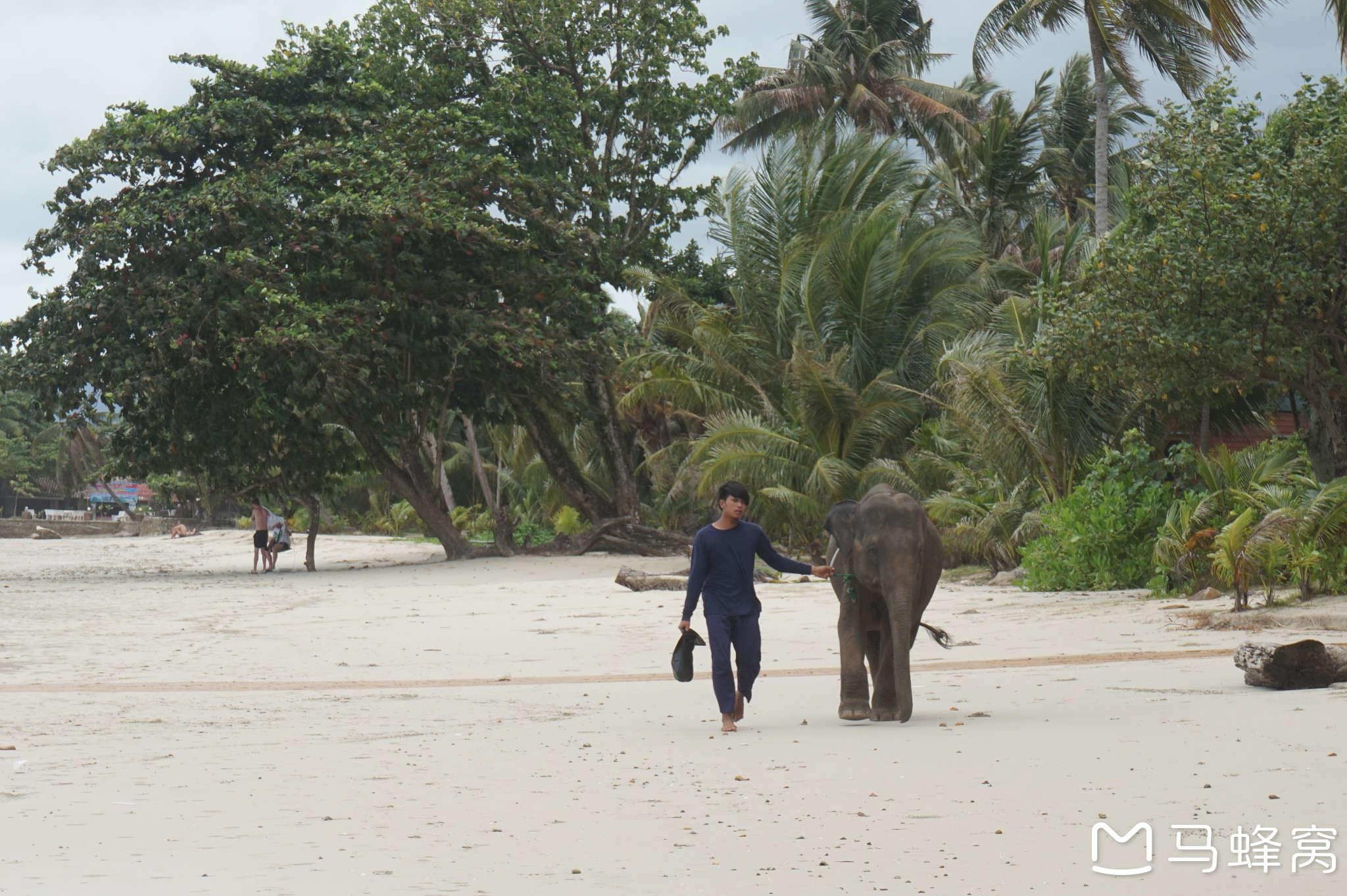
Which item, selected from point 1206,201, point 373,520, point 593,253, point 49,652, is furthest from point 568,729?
point 373,520

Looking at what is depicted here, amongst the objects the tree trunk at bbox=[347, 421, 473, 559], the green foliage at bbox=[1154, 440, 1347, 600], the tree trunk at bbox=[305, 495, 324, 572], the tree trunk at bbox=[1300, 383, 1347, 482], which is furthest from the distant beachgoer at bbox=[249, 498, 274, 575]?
the tree trunk at bbox=[1300, 383, 1347, 482]

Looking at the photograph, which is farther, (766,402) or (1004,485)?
(766,402)

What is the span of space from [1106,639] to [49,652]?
907 centimetres

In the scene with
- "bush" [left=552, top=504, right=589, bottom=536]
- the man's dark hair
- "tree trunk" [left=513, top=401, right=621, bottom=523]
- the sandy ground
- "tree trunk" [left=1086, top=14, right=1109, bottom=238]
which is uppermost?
"tree trunk" [left=1086, top=14, right=1109, bottom=238]

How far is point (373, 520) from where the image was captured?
54.0 m

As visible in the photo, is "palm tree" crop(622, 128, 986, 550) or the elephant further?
"palm tree" crop(622, 128, 986, 550)

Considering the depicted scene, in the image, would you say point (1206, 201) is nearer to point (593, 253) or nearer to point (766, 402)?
point (766, 402)

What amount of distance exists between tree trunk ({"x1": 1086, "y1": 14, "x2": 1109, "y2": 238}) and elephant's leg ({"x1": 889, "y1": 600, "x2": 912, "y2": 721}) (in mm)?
15917

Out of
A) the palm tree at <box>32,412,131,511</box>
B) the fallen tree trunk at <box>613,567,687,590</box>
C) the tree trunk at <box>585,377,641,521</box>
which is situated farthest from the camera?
the palm tree at <box>32,412,131,511</box>

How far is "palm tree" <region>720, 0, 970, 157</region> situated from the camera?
3453 centimetres

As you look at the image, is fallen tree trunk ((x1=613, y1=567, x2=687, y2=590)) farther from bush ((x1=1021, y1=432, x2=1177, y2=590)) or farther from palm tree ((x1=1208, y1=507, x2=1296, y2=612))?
palm tree ((x1=1208, y1=507, x2=1296, y2=612))

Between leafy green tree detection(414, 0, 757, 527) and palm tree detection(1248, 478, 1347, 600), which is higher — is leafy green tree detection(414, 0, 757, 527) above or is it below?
above

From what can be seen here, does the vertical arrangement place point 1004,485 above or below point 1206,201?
below

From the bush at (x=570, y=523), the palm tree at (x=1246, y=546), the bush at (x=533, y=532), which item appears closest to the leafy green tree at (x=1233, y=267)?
the palm tree at (x=1246, y=546)
